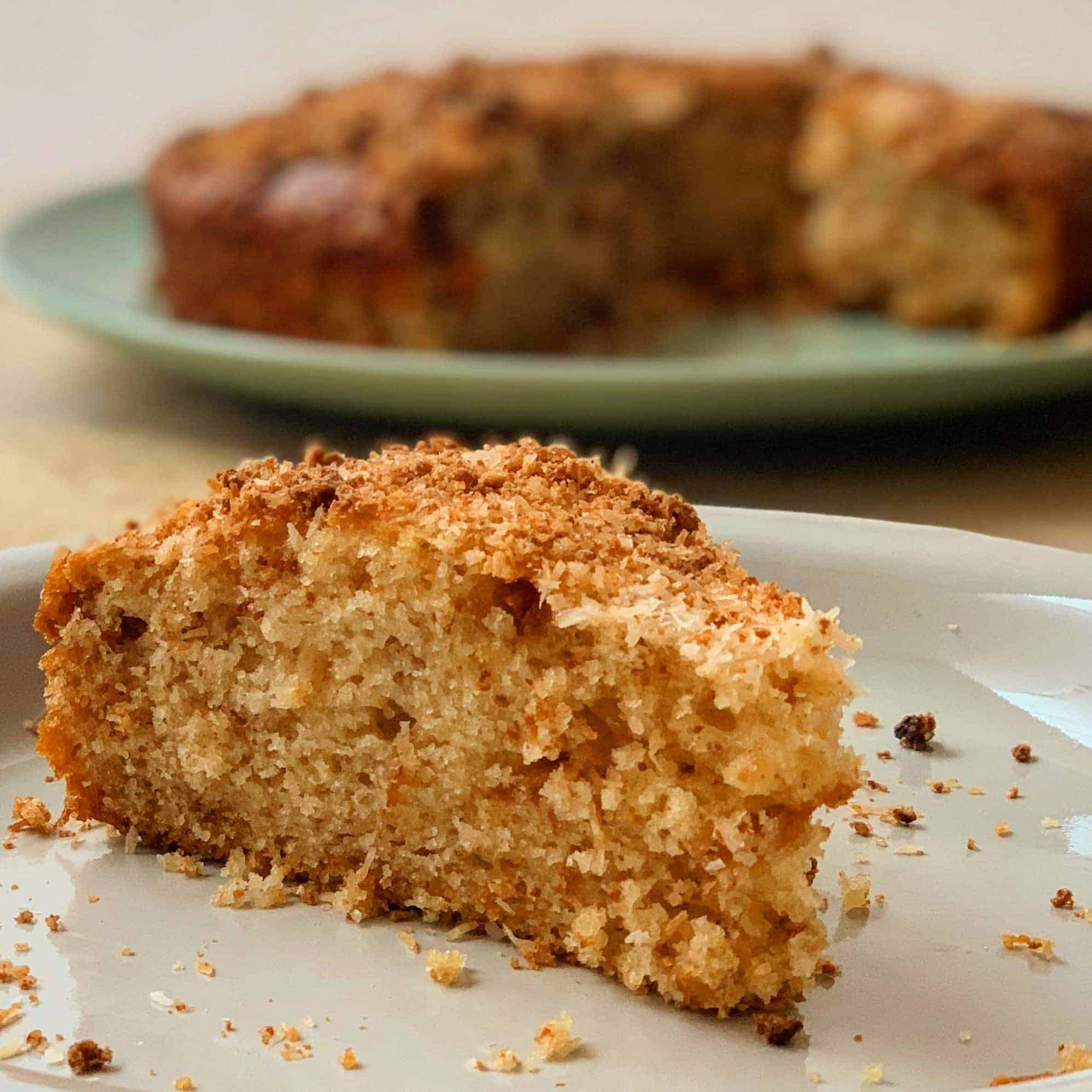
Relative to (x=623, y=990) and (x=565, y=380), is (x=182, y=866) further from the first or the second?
(x=565, y=380)

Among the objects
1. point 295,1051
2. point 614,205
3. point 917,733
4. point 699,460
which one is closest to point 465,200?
point 614,205

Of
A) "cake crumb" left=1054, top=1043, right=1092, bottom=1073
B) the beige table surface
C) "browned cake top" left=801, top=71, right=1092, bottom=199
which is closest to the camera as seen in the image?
"cake crumb" left=1054, top=1043, right=1092, bottom=1073

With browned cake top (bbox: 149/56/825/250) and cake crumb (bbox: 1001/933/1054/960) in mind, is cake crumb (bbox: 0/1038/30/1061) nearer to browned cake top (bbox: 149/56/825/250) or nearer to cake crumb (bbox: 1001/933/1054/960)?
cake crumb (bbox: 1001/933/1054/960)

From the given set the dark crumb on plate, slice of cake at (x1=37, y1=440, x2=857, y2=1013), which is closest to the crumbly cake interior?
the dark crumb on plate

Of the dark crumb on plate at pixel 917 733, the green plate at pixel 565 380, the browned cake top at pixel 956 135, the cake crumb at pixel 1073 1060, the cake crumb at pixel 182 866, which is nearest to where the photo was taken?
the cake crumb at pixel 1073 1060

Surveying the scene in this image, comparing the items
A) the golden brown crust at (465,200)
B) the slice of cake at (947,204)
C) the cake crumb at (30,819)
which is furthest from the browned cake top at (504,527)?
the slice of cake at (947,204)

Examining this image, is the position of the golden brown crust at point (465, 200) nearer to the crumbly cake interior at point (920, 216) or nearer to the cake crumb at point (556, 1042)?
the crumbly cake interior at point (920, 216)

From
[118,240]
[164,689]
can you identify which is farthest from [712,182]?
[164,689]
